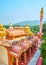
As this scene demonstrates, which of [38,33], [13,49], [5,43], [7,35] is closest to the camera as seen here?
[5,43]

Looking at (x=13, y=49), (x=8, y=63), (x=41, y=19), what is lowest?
(x=8, y=63)

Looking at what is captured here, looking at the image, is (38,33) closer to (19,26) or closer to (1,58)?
(19,26)

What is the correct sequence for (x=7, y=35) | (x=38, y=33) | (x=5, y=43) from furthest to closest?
1. (x=38, y=33)
2. (x=7, y=35)
3. (x=5, y=43)

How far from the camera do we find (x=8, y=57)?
12.0ft

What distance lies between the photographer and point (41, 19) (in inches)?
273

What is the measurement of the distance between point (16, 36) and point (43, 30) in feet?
6.65

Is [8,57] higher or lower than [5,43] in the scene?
lower

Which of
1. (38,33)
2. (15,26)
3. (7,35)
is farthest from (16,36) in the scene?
(38,33)

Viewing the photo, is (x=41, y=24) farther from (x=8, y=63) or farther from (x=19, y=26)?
(x=8, y=63)

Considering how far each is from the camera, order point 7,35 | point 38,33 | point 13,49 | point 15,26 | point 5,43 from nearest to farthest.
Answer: point 5,43 < point 13,49 < point 7,35 < point 15,26 < point 38,33

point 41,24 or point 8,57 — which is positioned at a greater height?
point 41,24

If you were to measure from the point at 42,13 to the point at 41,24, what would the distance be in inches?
22.1

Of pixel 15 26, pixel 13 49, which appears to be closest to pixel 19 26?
pixel 15 26

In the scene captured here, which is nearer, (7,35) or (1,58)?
(1,58)
